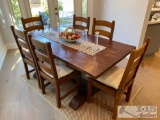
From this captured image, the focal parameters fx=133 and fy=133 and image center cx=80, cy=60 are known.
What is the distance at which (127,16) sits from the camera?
282 centimetres

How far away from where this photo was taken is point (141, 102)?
6.22ft

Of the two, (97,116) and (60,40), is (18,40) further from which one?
(97,116)

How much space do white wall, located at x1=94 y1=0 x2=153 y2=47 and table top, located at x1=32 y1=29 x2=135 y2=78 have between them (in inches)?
41.8

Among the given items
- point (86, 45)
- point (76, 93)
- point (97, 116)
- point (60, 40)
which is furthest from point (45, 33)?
point (97, 116)

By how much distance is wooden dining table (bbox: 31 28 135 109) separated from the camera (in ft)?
4.40

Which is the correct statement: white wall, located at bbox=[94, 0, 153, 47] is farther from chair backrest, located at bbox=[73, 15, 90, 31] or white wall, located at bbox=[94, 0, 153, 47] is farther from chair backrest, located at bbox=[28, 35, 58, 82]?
chair backrest, located at bbox=[28, 35, 58, 82]

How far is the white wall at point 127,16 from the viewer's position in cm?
249

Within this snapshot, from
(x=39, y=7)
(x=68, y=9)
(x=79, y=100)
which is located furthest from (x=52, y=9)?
(x=79, y=100)

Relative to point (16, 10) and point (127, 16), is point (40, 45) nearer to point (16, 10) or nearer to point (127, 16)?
point (127, 16)

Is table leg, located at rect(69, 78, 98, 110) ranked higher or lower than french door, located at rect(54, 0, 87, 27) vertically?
lower

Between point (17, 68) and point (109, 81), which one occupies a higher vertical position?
point (109, 81)

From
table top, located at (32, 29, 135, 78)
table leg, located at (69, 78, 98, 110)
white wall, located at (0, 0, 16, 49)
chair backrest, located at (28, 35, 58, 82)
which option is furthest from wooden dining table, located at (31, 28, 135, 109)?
white wall, located at (0, 0, 16, 49)

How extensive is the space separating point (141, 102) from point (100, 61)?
0.98 m

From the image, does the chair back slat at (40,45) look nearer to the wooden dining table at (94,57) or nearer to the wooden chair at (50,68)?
the wooden chair at (50,68)
